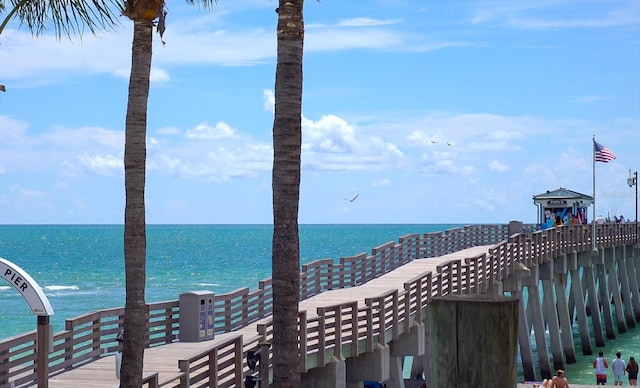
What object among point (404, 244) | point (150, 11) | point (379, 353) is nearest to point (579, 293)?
point (404, 244)

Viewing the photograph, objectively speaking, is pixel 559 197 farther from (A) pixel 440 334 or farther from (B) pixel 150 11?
(A) pixel 440 334

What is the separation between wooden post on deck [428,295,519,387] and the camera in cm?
353

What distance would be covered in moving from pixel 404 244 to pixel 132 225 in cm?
2351

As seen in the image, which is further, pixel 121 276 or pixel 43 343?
pixel 121 276

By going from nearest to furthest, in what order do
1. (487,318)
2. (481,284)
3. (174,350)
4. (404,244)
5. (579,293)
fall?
(487,318), (174,350), (481,284), (404,244), (579,293)

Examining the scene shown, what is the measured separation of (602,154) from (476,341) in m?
42.7

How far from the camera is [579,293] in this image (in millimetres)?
48406

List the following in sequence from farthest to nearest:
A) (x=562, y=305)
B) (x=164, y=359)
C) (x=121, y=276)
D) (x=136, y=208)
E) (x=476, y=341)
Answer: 1. (x=121, y=276)
2. (x=562, y=305)
3. (x=164, y=359)
4. (x=136, y=208)
5. (x=476, y=341)

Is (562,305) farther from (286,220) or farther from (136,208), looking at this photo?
(286,220)

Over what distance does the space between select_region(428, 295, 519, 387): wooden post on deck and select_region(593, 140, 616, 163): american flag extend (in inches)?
1660

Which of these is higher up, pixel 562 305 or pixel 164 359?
pixel 164 359

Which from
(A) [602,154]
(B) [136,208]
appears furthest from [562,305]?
(B) [136,208]

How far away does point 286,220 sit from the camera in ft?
32.9

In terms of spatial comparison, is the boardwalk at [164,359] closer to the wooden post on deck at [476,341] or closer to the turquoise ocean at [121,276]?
the wooden post on deck at [476,341]
